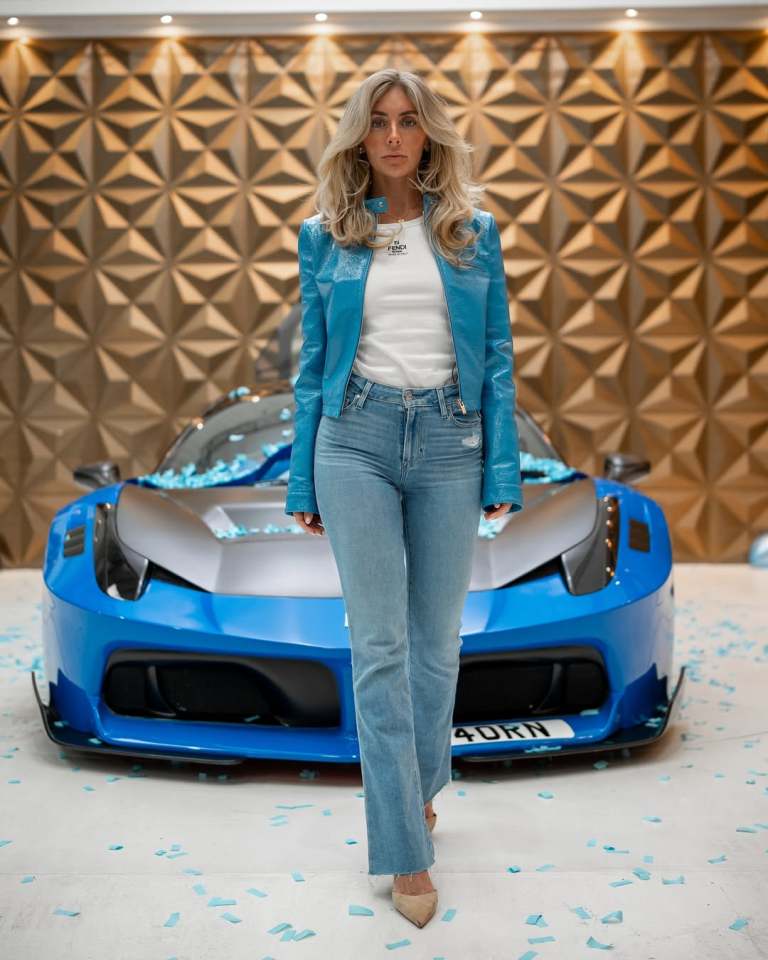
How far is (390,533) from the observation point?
6.36ft

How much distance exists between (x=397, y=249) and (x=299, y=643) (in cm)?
98

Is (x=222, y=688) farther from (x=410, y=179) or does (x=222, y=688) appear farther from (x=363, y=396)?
(x=410, y=179)

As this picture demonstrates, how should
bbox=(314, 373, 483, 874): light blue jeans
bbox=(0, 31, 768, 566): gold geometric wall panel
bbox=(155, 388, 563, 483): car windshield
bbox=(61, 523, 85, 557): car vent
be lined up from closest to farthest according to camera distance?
bbox=(314, 373, 483, 874): light blue jeans, bbox=(61, 523, 85, 557): car vent, bbox=(155, 388, 563, 483): car windshield, bbox=(0, 31, 768, 566): gold geometric wall panel

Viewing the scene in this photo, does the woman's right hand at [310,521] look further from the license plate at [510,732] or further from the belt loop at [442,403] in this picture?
the license plate at [510,732]

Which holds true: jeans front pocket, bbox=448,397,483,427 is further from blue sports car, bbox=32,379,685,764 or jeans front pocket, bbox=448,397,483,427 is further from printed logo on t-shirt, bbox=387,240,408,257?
blue sports car, bbox=32,379,685,764

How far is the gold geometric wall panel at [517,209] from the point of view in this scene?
6.55m

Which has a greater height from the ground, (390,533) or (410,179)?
(410,179)

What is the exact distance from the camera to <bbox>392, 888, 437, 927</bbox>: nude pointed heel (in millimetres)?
1865

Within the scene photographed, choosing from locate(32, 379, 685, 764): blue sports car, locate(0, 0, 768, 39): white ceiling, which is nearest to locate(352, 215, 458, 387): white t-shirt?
locate(32, 379, 685, 764): blue sports car

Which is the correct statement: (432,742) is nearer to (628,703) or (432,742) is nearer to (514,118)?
(628,703)

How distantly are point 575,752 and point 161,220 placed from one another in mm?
4952

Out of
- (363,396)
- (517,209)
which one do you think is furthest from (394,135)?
(517,209)

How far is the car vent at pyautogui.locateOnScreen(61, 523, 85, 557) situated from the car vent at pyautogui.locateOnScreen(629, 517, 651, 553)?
57.2 inches

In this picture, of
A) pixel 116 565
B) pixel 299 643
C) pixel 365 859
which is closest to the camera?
pixel 365 859
